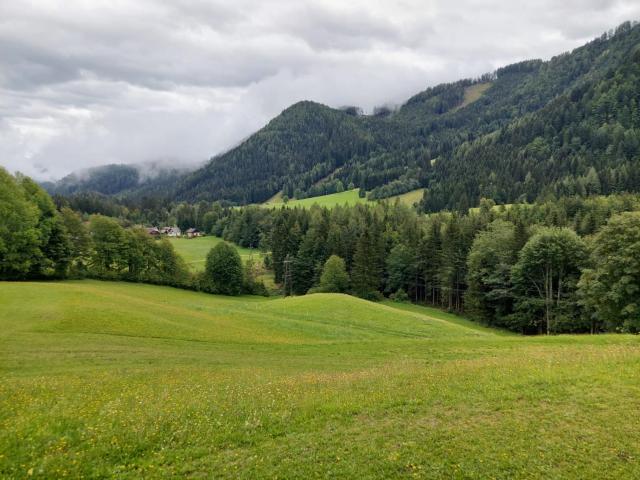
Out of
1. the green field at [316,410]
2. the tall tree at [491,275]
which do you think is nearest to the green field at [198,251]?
the tall tree at [491,275]

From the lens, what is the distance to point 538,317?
69625mm

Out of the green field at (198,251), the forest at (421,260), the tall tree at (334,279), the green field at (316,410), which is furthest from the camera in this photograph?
the green field at (198,251)

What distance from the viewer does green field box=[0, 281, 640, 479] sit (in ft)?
40.9

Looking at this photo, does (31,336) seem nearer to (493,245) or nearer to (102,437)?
(102,437)

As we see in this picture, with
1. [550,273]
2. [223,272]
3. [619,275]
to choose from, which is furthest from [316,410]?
[223,272]

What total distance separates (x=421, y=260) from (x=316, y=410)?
269 ft

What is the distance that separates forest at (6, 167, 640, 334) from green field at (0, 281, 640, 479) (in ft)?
81.6

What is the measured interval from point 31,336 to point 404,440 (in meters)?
30.3

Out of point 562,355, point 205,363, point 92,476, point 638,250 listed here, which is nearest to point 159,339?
point 205,363

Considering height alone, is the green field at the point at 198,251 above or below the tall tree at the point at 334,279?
above

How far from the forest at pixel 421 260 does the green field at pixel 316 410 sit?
2488cm

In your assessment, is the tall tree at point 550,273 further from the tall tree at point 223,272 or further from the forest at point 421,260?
the tall tree at point 223,272

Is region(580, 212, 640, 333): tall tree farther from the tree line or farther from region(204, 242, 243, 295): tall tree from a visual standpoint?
region(204, 242, 243, 295): tall tree

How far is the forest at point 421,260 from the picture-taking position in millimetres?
51906
